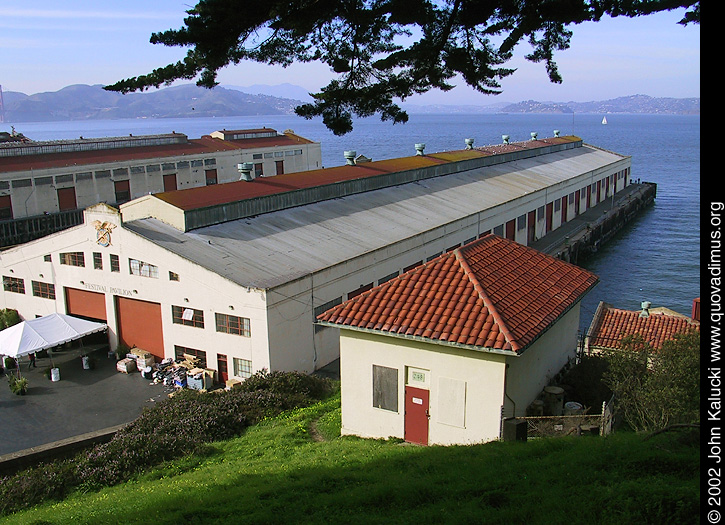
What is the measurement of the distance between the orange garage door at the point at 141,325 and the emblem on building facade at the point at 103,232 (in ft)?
7.47

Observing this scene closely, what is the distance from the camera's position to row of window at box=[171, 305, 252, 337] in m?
22.2

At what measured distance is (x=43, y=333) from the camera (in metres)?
24.2

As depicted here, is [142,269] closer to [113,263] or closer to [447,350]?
[113,263]

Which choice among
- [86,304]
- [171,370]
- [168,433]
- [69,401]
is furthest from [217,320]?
[86,304]

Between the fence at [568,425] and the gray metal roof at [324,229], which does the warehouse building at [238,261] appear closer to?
the gray metal roof at [324,229]

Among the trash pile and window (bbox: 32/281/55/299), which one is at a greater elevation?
window (bbox: 32/281/55/299)

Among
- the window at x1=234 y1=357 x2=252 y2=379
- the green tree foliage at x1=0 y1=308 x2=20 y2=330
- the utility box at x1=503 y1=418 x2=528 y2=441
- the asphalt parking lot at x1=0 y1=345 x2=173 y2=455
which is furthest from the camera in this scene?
the green tree foliage at x1=0 y1=308 x2=20 y2=330

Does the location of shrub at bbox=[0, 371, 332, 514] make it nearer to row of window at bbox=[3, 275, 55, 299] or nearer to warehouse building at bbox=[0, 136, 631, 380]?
warehouse building at bbox=[0, 136, 631, 380]

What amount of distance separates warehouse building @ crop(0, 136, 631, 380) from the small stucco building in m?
6.25

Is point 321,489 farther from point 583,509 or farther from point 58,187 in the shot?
point 58,187

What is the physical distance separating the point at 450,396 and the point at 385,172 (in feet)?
87.0

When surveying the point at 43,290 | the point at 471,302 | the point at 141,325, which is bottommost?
the point at 141,325

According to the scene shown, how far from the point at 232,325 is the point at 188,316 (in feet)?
6.45

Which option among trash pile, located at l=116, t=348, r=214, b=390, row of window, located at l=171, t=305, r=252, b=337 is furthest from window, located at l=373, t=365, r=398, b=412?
trash pile, located at l=116, t=348, r=214, b=390
